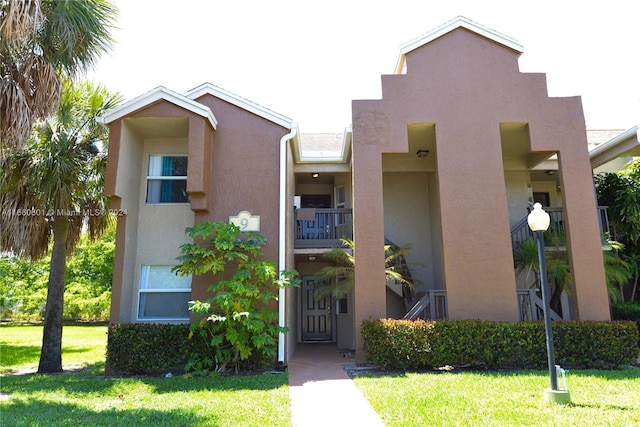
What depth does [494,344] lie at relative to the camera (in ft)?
31.3

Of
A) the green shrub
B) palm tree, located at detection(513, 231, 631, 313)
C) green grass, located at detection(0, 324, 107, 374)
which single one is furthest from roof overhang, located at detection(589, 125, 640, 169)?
green grass, located at detection(0, 324, 107, 374)

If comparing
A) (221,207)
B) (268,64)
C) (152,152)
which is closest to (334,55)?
(268,64)

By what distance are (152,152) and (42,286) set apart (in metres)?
25.2

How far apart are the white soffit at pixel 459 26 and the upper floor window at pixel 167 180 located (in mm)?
7178

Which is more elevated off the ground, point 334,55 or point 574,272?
point 334,55

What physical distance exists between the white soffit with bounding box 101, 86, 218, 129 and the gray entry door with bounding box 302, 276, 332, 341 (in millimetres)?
7841

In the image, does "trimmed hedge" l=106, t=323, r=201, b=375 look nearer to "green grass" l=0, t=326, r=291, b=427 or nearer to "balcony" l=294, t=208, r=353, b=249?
"green grass" l=0, t=326, r=291, b=427

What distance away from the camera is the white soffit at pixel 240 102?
1162 centimetres

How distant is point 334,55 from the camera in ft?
36.9

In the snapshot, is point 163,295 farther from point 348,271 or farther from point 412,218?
point 412,218

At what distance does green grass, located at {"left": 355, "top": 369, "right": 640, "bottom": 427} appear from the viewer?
19.1 ft

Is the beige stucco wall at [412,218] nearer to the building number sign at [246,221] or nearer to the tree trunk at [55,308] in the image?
the building number sign at [246,221]

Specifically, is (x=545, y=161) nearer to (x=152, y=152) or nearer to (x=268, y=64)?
(x=268, y=64)

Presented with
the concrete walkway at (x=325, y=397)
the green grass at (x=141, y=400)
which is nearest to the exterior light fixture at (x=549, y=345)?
the concrete walkway at (x=325, y=397)
